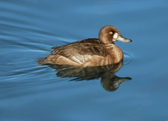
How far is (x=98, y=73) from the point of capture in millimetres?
8859

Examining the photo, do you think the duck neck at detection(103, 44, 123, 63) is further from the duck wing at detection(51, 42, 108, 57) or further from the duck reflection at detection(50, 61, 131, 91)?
the duck wing at detection(51, 42, 108, 57)

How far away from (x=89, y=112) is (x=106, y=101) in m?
0.56

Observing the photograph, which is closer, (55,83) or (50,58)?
(55,83)

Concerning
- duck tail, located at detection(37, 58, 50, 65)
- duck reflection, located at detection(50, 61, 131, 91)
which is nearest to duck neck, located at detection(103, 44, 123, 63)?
duck reflection, located at detection(50, 61, 131, 91)

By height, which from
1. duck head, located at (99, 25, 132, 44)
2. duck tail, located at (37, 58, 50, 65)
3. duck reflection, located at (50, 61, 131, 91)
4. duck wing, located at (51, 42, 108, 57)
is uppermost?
duck head, located at (99, 25, 132, 44)

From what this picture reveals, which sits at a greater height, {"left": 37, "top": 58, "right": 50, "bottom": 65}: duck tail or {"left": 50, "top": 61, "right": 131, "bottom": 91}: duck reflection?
{"left": 37, "top": 58, "right": 50, "bottom": 65}: duck tail

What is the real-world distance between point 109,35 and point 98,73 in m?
1.18

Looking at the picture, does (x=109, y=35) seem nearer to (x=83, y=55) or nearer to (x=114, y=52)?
(x=114, y=52)

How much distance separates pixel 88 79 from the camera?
8438mm

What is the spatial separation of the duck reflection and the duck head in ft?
1.96

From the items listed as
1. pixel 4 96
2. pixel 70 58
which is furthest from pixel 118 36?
pixel 4 96

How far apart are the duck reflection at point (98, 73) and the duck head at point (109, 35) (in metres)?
0.60

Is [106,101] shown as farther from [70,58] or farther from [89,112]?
[70,58]

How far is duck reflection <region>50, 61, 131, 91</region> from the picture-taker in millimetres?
8312
